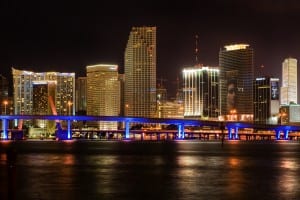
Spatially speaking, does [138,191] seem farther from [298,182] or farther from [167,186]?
[298,182]

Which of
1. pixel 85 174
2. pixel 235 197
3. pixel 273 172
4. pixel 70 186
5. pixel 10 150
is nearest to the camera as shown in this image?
pixel 10 150

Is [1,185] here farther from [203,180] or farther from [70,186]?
[203,180]

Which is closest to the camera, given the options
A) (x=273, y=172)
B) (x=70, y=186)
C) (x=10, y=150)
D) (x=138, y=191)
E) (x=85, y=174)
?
(x=10, y=150)

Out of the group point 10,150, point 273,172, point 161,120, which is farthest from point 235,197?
point 161,120

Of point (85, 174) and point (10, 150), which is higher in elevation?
point (10, 150)

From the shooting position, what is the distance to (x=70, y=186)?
115 ft

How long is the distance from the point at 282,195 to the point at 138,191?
719 centimetres

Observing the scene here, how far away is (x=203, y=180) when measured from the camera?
39375mm

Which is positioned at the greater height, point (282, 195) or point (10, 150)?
point (10, 150)

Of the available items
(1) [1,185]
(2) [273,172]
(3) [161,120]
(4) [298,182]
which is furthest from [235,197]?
(3) [161,120]

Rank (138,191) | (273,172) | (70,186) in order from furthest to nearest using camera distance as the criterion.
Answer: (273,172) < (70,186) < (138,191)

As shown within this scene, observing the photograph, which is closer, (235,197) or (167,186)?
(235,197)

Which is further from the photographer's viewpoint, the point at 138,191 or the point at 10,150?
the point at 138,191

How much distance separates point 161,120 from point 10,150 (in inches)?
6821
